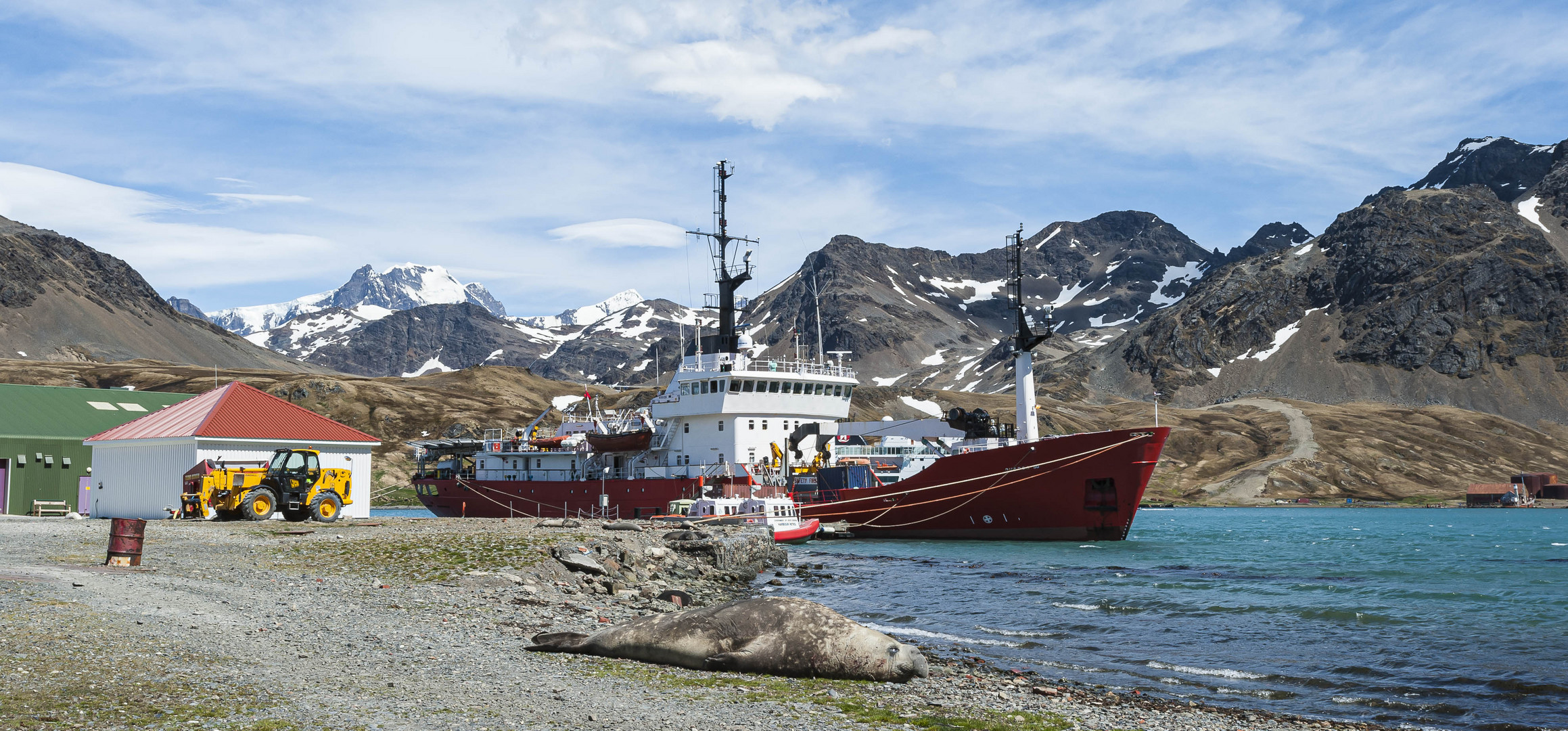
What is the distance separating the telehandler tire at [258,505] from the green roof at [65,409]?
18.8m

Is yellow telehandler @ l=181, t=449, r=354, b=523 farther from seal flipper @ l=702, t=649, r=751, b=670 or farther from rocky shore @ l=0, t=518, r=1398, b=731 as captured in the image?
seal flipper @ l=702, t=649, r=751, b=670

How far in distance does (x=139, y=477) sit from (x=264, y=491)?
25.3 ft

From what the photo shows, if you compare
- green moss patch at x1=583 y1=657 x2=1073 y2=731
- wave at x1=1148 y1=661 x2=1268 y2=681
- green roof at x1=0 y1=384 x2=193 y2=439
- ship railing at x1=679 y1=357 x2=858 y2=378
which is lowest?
wave at x1=1148 y1=661 x2=1268 y2=681

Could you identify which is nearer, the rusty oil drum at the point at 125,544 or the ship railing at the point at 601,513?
the rusty oil drum at the point at 125,544

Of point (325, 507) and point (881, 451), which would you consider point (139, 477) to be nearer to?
point (325, 507)

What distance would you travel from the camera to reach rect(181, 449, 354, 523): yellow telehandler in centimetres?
3603

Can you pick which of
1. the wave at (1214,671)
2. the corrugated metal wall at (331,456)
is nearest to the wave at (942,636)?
the wave at (1214,671)

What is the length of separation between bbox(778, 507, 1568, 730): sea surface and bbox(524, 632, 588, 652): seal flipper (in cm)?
743

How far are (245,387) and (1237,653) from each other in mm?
37442

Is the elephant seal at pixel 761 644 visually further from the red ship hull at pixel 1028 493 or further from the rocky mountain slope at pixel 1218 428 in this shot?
the rocky mountain slope at pixel 1218 428

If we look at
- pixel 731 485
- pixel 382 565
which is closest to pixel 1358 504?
pixel 731 485

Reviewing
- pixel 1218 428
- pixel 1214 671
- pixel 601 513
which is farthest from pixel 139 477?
pixel 1218 428

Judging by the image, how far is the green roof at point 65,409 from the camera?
48.5 metres

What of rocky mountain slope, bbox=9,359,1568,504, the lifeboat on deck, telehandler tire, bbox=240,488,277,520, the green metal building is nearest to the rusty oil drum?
telehandler tire, bbox=240,488,277,520
